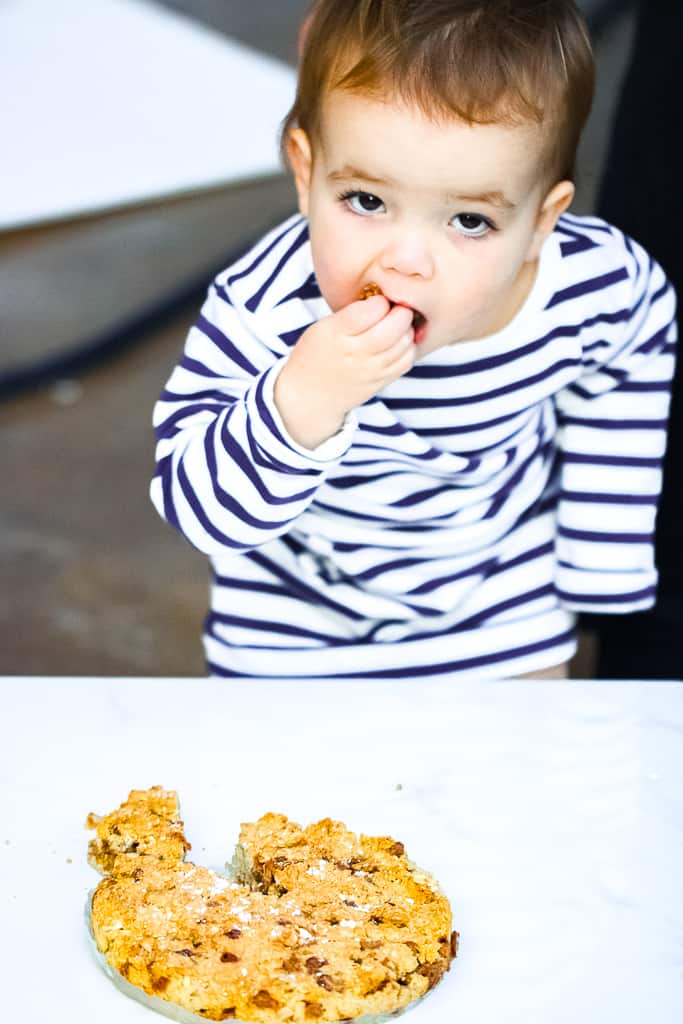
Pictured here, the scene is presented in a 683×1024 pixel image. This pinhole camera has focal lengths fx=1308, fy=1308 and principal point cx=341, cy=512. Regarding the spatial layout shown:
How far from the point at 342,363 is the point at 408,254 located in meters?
0.09

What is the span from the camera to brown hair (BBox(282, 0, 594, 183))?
87cm

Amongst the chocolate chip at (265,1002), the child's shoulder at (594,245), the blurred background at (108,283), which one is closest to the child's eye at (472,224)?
the child's shoulder at (594,245)

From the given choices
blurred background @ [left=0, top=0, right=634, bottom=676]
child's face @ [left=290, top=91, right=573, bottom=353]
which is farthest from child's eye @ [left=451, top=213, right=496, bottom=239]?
blurred background @ [left=0, top=0, right=634, bottom=676]

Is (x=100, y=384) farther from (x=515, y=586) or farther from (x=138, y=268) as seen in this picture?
(x=515, y=586)

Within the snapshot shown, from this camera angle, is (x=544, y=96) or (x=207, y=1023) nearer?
(x=207, y=1023)

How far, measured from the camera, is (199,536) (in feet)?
3.35

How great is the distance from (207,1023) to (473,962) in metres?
0.14

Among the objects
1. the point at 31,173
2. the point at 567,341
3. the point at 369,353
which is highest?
the point at 369,353

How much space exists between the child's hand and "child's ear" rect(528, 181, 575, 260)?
7.3 inches

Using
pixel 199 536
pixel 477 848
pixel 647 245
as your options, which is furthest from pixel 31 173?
pixel 477 848

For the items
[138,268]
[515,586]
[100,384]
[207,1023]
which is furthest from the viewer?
[138,268]

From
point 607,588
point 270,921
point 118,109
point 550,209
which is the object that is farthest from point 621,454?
point 118,109

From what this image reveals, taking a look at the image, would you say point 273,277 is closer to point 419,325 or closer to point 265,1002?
point 419,325

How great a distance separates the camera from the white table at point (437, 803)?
25.1 inches
